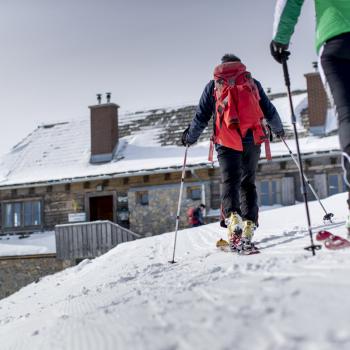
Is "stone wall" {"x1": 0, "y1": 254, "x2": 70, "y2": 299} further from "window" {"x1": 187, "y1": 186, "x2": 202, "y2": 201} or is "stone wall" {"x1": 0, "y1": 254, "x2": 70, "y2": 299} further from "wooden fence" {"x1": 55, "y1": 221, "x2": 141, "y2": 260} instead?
"window" {"x1": 187, "y1": 186, "x2": 202, "y2": 201}

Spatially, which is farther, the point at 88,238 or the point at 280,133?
the point at 88,238

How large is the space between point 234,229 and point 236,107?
3.45 feet

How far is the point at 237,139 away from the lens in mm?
4148

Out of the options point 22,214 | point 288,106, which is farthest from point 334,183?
point 22,214

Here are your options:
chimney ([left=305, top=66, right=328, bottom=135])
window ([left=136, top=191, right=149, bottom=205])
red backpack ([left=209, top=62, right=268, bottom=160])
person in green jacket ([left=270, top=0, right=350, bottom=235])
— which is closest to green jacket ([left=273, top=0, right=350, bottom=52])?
person in green jacket ([left=270, top=0, right=350, bottom=235])

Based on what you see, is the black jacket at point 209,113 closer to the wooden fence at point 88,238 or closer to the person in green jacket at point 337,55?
the person in green jacket at point 337,55

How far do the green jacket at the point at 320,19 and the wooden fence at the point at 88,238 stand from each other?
13.3 m

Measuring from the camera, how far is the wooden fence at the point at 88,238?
1609 cm

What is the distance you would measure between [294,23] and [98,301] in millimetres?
2146

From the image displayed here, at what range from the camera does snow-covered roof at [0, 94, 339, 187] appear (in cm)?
1711

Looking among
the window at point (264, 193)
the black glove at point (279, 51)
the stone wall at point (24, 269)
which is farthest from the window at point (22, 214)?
the black glove at point (279, 51)

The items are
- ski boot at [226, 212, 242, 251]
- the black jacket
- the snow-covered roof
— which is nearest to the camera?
ski boot at [226, 212, 242, 251]

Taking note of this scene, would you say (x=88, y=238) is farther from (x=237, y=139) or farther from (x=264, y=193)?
(x=237, y=139)

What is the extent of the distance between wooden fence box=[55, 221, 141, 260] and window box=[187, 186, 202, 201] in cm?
226
